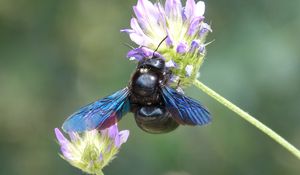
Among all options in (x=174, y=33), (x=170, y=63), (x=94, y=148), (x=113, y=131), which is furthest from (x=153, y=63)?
(x=94, y=148)

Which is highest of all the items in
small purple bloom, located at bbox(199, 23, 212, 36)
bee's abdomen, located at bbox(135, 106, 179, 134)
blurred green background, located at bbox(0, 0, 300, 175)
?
small purple bloom, located at bbox(199, 23, 212, 36)

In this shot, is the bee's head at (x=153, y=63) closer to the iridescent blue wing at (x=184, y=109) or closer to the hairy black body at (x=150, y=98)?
the hairy black body at (x=150, y=98)

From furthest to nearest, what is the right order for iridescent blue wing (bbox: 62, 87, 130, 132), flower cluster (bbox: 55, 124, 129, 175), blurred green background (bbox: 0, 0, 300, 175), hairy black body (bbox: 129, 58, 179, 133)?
blurred green background (bbox: 0, 0, 300, 175) → flower cluster (bbox: 55, 124, 129, 175) → hairy black body (bbox: 129, 58, 179, 133) → iridescent blue wing (bbox: 62, 87, 130, 132)

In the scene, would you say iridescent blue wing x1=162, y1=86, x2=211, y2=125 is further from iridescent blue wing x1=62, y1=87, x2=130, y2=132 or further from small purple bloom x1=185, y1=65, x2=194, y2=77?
iridescent blue wing x1=62, y1=87, x2=130, y2=132

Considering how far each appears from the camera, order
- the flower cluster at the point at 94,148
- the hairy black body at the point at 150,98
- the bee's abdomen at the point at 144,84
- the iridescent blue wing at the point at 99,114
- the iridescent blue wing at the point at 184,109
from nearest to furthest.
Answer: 1. the iridescent blue wing at the point at 184,109
2. the iridescent blue wing at the point at 99,114
3. the hairy black body at the point at 150,98
4. the bee's abdomen at the point at 144,84
5. the flower cluster at the point at 94,148

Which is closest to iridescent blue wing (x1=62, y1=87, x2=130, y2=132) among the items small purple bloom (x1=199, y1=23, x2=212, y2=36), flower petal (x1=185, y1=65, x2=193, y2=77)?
flower petal (x1=185, y1=65, x2=193, y2=77)

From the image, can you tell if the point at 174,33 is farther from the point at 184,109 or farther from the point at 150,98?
the point at 184,109

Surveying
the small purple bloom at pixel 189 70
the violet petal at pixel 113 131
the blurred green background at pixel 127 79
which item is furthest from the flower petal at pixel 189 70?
the blurred green background at pixel 127 79
